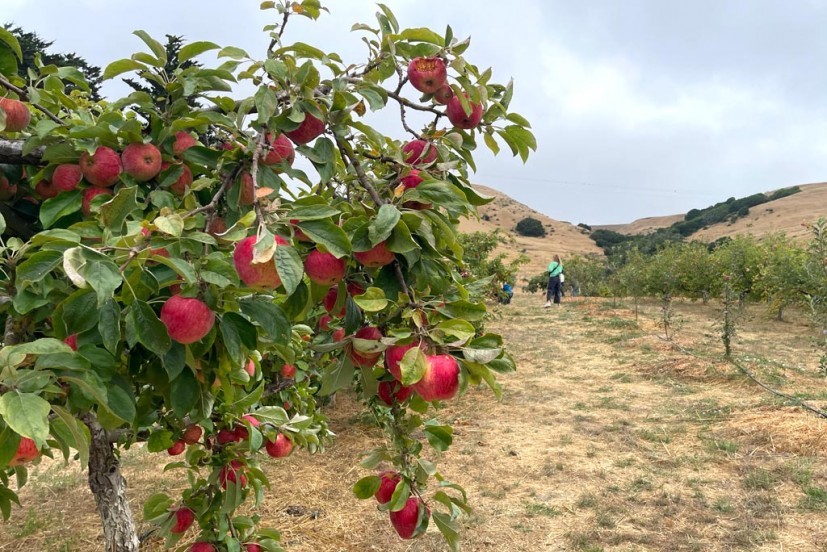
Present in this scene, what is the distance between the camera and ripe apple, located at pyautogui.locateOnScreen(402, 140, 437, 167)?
4.18 feet

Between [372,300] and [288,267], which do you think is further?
[372,300]

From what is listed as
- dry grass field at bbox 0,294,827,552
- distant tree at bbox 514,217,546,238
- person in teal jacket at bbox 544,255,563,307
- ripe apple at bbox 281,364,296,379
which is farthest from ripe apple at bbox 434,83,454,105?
distant tree at bbox 514,217,546,238

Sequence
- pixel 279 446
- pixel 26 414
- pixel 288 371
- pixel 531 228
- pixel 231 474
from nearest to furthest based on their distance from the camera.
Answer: pixel 26 414 < pixel 231 474 < pixel 279 446 < pixel 288 371 < pixel 531 228

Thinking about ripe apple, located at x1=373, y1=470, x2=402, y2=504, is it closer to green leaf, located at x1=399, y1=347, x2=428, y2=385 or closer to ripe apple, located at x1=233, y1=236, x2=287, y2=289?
green leaf, located at x1=399, y1=347, x2=428, y2=385

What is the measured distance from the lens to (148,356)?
1.24m

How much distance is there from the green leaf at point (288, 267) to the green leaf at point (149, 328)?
0.88 feet

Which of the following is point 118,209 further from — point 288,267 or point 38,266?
point 288,267

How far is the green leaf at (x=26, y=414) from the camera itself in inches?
29.7

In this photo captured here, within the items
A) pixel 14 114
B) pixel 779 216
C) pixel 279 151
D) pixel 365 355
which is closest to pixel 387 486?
pixel 365 355

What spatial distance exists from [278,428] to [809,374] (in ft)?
27.0

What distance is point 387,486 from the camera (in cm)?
154

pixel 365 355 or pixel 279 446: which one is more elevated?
pixel 365 355

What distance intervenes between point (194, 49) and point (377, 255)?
85cm

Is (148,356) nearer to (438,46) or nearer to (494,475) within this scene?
(438,46)
